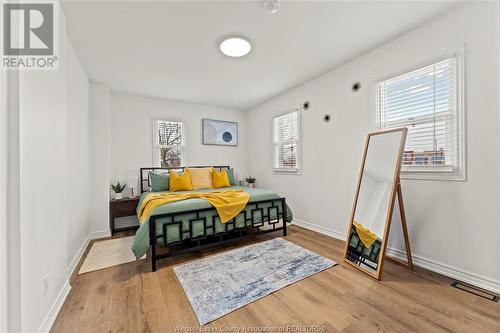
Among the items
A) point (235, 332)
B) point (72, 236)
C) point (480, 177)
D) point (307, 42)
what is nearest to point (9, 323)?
point (235, 332)

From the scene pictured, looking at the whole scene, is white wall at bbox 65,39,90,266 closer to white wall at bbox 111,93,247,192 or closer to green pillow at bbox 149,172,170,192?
white wall at bbox 111,93,247,192

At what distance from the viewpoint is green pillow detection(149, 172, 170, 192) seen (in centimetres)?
358

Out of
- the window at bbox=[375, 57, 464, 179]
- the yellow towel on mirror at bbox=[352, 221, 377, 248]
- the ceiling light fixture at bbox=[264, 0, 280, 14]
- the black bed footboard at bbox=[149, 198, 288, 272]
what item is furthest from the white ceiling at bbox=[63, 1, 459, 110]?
the yellow towel on mirror at bbox=[352, 221, 377, 248]

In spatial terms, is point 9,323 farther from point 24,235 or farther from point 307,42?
point 307,42

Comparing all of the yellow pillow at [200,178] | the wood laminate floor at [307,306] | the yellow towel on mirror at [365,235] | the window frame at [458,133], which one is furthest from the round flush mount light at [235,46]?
the wood laminate floor at [307,306]

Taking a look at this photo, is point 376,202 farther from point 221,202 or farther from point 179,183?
point 179,183

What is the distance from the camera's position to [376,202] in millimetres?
2225

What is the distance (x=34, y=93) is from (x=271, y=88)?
3182mm

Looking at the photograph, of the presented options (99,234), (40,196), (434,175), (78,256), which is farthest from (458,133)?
(99,234)

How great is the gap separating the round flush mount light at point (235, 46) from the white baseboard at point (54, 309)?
2789 mm

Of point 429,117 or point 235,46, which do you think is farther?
point 235,46

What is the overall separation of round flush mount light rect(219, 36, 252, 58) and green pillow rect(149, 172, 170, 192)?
2.33 metres

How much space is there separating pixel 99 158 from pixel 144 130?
1.01m

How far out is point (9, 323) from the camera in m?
1.04
